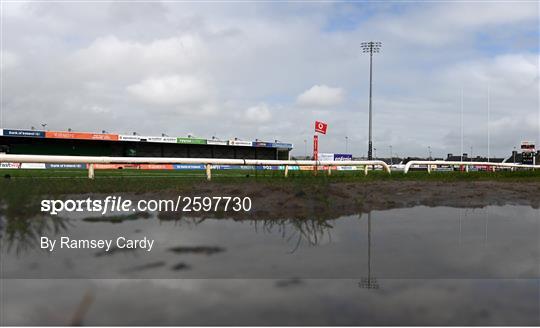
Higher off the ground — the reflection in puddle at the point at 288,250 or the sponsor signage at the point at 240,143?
the sponsor signage at the point at 240,143


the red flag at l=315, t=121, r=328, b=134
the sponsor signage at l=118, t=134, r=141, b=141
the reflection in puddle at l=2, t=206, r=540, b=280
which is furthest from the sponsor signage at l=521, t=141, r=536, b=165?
the sponsor signage at l=118, t=134, r=141, b=141

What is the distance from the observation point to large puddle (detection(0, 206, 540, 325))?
10.7 feet

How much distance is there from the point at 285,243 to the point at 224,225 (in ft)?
4.29

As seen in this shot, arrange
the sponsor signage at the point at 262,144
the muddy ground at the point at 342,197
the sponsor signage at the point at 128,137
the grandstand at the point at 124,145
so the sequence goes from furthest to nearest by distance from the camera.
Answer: the sponsor signage at the point at 262,144
the sponsor signage at the point at 128,137
the grandstand at the point at 124,145
the muddy ground at the point at 342,197

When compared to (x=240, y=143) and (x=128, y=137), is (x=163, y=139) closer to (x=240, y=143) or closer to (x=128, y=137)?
(x=128, y=137)

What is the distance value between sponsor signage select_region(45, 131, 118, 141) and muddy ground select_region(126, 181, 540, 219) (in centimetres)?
5689

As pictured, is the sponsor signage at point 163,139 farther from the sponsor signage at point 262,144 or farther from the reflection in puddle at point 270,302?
the reflection in puddle at point 270,302

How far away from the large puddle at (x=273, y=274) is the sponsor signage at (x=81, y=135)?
2324 inches

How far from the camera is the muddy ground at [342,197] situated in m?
7.14

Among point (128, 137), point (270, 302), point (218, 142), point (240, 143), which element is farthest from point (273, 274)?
point (240, 143)

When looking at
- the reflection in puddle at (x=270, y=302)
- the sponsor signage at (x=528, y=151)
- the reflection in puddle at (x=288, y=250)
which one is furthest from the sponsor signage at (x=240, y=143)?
the reflection in puddle at (x=270, y=302)

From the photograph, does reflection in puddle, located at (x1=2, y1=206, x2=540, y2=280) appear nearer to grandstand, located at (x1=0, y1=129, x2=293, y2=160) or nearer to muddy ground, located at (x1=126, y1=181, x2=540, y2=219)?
muddy ground, located at (x1=126, y1=181, x2=540, y2=219)

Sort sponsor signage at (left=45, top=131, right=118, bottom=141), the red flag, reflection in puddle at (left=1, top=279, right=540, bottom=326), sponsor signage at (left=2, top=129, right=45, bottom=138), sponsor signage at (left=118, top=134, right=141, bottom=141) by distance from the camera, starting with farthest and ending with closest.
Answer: sponsor signage at (left=118, top=134, right=141, bottom=141) → sponsor signage at (left=45, top=131, right=118, bottom=141) → sponsor signage at (left=2, top=129, right=45, bottom=138) → the red flag → reflection in puddle at (left=1, top=279, right=540, bottom=326)

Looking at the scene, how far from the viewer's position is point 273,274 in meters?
4.14
